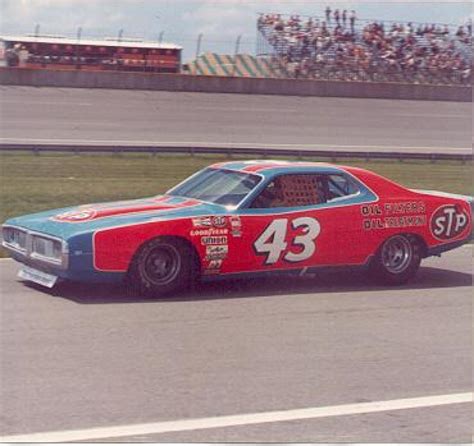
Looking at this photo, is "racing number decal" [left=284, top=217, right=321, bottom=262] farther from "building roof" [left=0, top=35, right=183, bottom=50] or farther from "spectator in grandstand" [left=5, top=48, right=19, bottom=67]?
"spectator in grandstand" [left=5, top=48, right=19, bottom=67]

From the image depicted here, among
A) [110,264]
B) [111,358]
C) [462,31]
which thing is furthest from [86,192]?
[462,31]

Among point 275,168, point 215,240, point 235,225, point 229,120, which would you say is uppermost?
point 275,168

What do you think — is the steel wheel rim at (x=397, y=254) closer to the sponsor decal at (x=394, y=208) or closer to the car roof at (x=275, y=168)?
the sponsor decal at (x=394, y=208)

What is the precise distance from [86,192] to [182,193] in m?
7.16

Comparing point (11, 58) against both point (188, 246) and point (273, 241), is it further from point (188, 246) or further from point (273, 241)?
point (188, 246)

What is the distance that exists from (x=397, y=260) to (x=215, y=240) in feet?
6.92

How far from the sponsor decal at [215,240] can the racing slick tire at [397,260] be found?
67.0 inches

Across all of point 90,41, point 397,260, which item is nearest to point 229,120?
point 90,41

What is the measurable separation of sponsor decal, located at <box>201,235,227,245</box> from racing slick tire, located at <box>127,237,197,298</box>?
0.46 ft

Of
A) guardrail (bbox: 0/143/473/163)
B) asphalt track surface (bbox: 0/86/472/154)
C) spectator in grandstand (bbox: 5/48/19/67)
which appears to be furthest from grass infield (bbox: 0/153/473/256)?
spectator in grandstand (bbox: 5/48/19/67)

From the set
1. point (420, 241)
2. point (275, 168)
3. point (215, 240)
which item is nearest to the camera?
point (215, 240)

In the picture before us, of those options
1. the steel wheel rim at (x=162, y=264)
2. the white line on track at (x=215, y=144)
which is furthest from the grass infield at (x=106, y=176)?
the steel wheel rim at (x=162, y=264)

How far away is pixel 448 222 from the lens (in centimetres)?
1048

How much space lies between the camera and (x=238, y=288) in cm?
962
